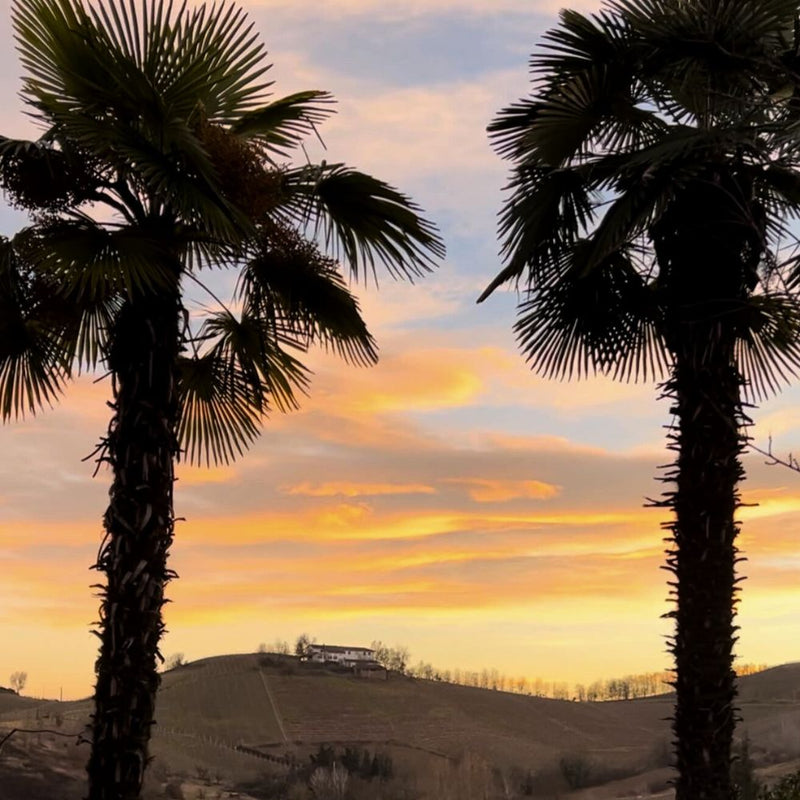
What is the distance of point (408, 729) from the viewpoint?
3894cm

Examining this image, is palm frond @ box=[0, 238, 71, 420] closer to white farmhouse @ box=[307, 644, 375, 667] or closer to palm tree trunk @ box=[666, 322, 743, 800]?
palm tree trunk @ box=[666, 322, 743, 800]

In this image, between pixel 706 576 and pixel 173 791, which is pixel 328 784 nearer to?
pixel 173 791

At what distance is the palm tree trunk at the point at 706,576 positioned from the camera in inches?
416

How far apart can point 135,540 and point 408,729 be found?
30584 millimetres

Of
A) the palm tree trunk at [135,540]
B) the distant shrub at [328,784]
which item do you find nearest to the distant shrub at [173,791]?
the distant shrub at [328,784]

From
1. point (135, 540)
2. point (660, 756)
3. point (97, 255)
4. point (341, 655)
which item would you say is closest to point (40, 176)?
point (97, 255)

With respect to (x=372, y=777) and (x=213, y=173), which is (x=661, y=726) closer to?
(x=372, y=777)

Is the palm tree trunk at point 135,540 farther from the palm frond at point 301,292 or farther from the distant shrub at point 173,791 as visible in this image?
the distant shrub at point 173,791

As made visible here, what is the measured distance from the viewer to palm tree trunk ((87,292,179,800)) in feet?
32.0

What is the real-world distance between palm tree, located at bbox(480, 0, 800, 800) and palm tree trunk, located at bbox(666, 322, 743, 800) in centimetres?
1

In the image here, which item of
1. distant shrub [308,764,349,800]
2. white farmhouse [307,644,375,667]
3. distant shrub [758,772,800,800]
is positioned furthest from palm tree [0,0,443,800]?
white farmhouse [307,644,375,667]

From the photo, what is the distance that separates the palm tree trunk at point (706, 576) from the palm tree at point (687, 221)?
0.01 metres

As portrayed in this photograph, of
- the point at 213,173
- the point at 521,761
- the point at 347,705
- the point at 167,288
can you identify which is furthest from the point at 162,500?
the point at 347,705

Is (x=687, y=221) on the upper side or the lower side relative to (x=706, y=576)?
upper
